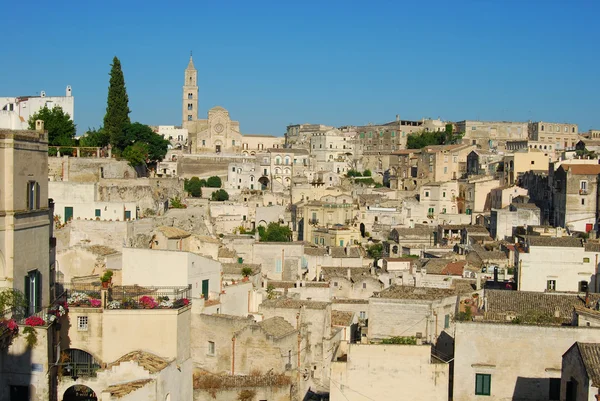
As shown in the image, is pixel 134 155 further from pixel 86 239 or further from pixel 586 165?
pixel 586 165

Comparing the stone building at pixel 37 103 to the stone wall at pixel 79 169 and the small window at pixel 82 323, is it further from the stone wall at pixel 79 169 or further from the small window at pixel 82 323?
the small window at pixel 82 323

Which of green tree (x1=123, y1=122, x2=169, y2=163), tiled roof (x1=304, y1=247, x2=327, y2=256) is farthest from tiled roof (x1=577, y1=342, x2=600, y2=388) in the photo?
green tree (x1=123, y1=122, x2=169, y2=163)

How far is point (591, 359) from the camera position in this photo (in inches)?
632

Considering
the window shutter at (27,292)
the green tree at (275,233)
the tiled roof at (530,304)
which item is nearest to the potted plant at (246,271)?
the tiled roof at (530,304)

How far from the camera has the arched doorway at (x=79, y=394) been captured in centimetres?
1812

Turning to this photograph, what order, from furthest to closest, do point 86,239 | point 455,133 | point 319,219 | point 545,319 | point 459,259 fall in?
point 455,133 → point 319,219 → point 459,259 → point 86,239 → point 545,319

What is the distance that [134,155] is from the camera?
159 ft

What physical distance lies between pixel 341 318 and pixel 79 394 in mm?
12035

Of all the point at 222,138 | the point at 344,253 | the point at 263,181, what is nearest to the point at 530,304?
the point at 344,253

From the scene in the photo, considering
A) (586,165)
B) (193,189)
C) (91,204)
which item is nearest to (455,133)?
(193,189)

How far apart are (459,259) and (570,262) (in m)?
10.1

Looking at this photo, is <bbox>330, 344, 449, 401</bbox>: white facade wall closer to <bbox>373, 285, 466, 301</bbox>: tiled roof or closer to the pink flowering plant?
<bbox>373, 285, 466, 301</bbox>: tiled roof

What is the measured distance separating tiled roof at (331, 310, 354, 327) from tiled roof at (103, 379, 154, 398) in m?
11.8

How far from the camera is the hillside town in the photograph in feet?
56.6
